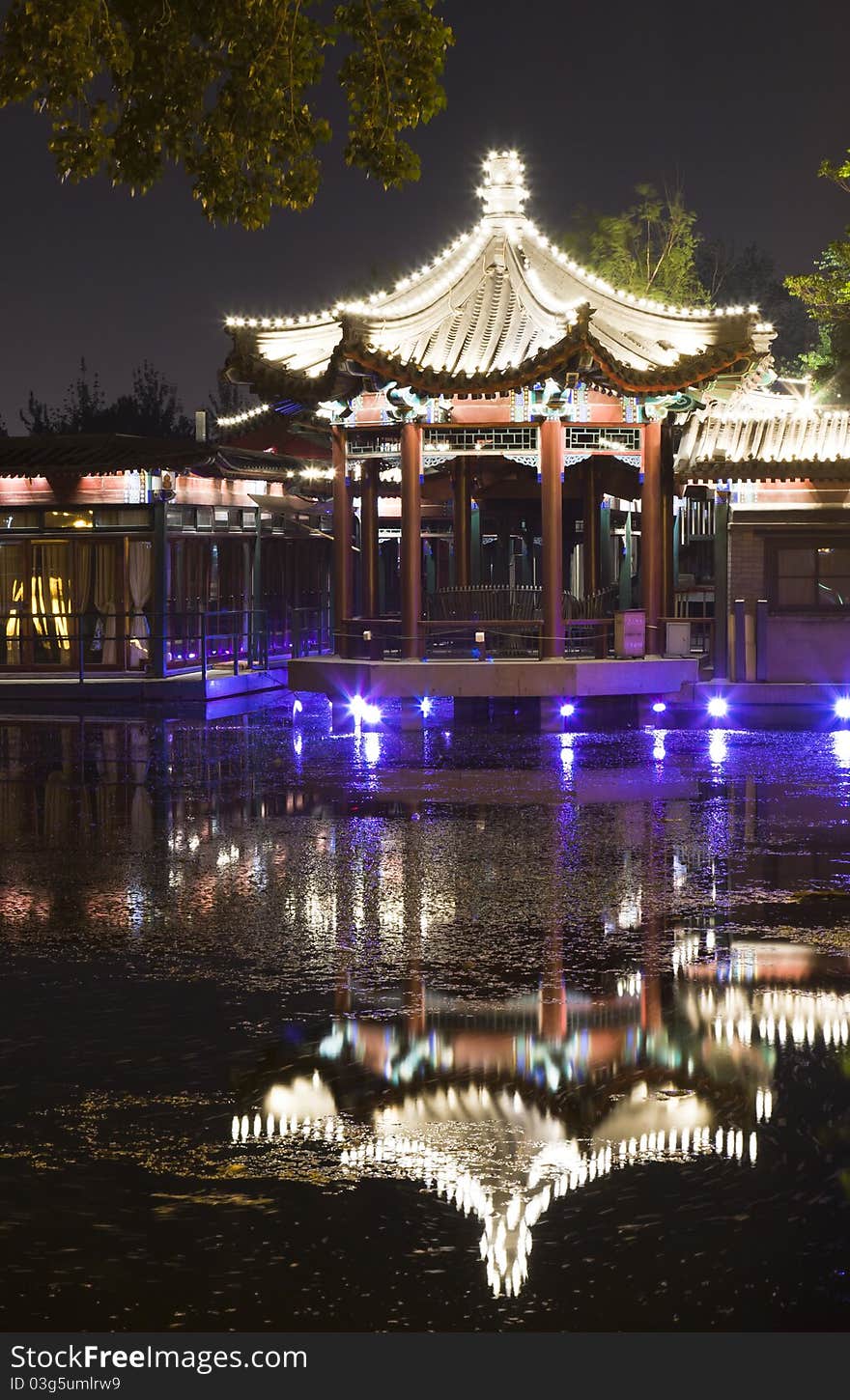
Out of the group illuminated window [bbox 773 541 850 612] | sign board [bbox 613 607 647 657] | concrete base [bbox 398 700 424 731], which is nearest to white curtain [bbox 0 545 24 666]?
concrete base [bbox 398 700 424 731]

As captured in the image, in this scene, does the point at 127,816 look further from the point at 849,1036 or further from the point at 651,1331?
the point at 651,1331

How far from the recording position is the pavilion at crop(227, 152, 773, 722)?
28531mm

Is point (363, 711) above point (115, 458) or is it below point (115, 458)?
below

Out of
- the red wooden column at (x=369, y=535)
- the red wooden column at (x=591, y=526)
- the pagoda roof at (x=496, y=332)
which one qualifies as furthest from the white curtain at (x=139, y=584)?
the red wooden column at (x=591, y=526)

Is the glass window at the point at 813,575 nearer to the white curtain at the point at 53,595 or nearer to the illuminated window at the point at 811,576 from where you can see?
the illuminated window at the point at 811,576

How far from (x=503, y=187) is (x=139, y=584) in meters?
10.4

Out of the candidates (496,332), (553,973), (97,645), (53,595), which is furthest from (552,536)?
(553,973)

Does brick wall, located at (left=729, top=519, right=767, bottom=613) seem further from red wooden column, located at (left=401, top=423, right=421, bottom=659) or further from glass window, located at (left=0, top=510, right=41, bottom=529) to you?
glass window, located at (left=0, top=510, right=41, bottom=529)

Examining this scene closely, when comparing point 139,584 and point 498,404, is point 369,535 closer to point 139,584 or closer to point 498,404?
point 498,404

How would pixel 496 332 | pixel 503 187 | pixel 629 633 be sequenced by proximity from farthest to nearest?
pixel 503 187 < pixel 496 332 < pixel 629 633

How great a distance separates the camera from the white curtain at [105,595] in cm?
3581

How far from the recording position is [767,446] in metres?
30.5

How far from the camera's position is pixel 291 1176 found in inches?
259

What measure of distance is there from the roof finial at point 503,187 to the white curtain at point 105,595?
9.97 meters
